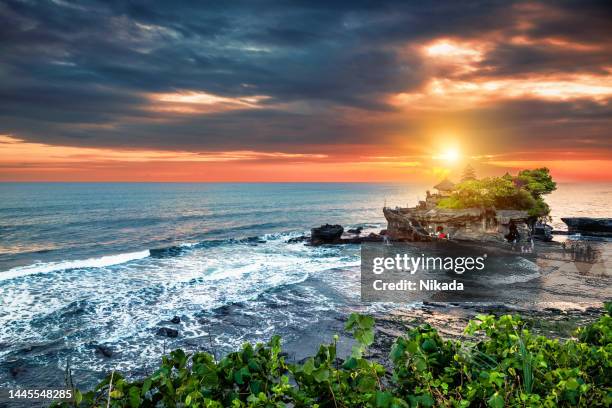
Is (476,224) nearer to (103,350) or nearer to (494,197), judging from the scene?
(494,197)

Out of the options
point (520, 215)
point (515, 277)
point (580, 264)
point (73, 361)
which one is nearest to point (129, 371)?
point (73, 361)

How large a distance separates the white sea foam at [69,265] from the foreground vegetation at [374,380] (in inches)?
1509

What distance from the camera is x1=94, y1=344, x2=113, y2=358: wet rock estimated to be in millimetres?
18986

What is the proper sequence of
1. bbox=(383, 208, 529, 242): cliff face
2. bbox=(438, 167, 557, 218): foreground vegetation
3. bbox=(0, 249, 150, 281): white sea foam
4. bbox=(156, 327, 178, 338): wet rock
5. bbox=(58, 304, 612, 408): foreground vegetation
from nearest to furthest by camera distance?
bbox=(58, 304, 612, 408): foreground vegetation, bbox=(156, 327, 178, 338): wet rock, bbox=(0, 249, 150, 281): white sea foam, bbox=(383, 208, 529, 242): cliff face, bbox=(438, 167, 557, 218): foreground vegetation

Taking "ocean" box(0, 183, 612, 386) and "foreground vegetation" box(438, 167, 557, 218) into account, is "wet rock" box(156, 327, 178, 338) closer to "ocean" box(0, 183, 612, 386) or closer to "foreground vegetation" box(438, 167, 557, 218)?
"ocean" box(0, 183, 612, 386)

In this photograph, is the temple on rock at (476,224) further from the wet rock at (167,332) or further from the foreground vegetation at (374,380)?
the foreground vegetation at (374,380)

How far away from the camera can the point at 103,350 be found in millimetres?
19391

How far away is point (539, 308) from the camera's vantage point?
2322cm

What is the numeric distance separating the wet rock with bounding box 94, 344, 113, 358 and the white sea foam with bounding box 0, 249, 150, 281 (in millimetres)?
20449

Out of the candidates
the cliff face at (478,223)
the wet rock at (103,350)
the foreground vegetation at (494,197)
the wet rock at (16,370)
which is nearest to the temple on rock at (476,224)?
the cliff face at (478,223)

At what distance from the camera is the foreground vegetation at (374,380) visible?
419 centimetres

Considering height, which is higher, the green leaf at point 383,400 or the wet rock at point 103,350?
the green leaf at point 383,400

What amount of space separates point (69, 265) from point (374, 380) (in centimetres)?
4317

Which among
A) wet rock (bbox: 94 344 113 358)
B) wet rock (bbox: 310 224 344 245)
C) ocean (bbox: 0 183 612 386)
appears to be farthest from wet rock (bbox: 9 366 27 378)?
wet rock (bbox: 310 224 344 245)
